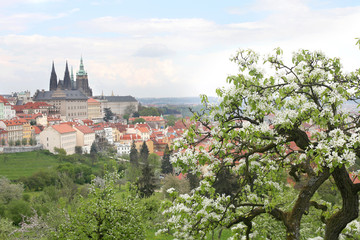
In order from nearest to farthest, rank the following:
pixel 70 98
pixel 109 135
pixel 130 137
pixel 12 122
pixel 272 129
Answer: pixel 272 129 < pixel 12 122 < pixel 130 137 < pixel 109 135 < pixel 70 98

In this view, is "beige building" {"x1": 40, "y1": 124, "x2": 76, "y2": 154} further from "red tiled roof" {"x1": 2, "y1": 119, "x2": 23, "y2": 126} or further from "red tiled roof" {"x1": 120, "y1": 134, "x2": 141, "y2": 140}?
"red tiled roof" {"x1": 120, "y1": 134, "x2": 141, "y2": 140}

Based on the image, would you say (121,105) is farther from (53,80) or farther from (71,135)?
(71,135)

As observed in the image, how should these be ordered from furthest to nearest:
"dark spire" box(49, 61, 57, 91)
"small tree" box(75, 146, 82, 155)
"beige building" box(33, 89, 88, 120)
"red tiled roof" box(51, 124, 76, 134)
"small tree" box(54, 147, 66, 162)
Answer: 1. "dark spire" box(49, 61, 57, 91)
2. "beige building" box(33, 89, 88, 120)
3. "small tree" box(75, 146, 82, 155)
4. "red tiled roof" box(51, 124, 76, 134)
5. "small tree" box(54, 147, 66, 162)

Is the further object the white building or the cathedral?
the cathedral

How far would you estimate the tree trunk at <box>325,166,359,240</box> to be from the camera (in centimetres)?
509

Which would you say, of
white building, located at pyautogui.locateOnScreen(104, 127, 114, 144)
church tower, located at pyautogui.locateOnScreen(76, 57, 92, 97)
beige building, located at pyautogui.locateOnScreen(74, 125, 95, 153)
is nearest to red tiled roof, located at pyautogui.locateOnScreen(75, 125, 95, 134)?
beige building, located at pyautogui.locateOnScreen(74, 125, 95, 153)

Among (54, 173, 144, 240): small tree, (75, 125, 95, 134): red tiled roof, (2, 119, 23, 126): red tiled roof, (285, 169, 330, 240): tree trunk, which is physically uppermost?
(285, 169, 330, 240): tree trunk

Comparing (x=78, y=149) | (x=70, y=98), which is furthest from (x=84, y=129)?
(x=70, y=98)

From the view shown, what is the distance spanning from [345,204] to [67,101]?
12809 cm

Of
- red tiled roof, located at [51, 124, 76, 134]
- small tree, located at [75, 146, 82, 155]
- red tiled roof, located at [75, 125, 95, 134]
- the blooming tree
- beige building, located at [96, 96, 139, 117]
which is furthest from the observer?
beige building, located at [96, 96, 139, 117]

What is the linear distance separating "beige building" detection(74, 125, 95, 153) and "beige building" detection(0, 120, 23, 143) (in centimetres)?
1093

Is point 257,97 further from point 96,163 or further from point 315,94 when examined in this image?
point 96,163

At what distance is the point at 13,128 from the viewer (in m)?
81.8

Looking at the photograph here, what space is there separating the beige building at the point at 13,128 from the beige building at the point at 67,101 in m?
41.1
